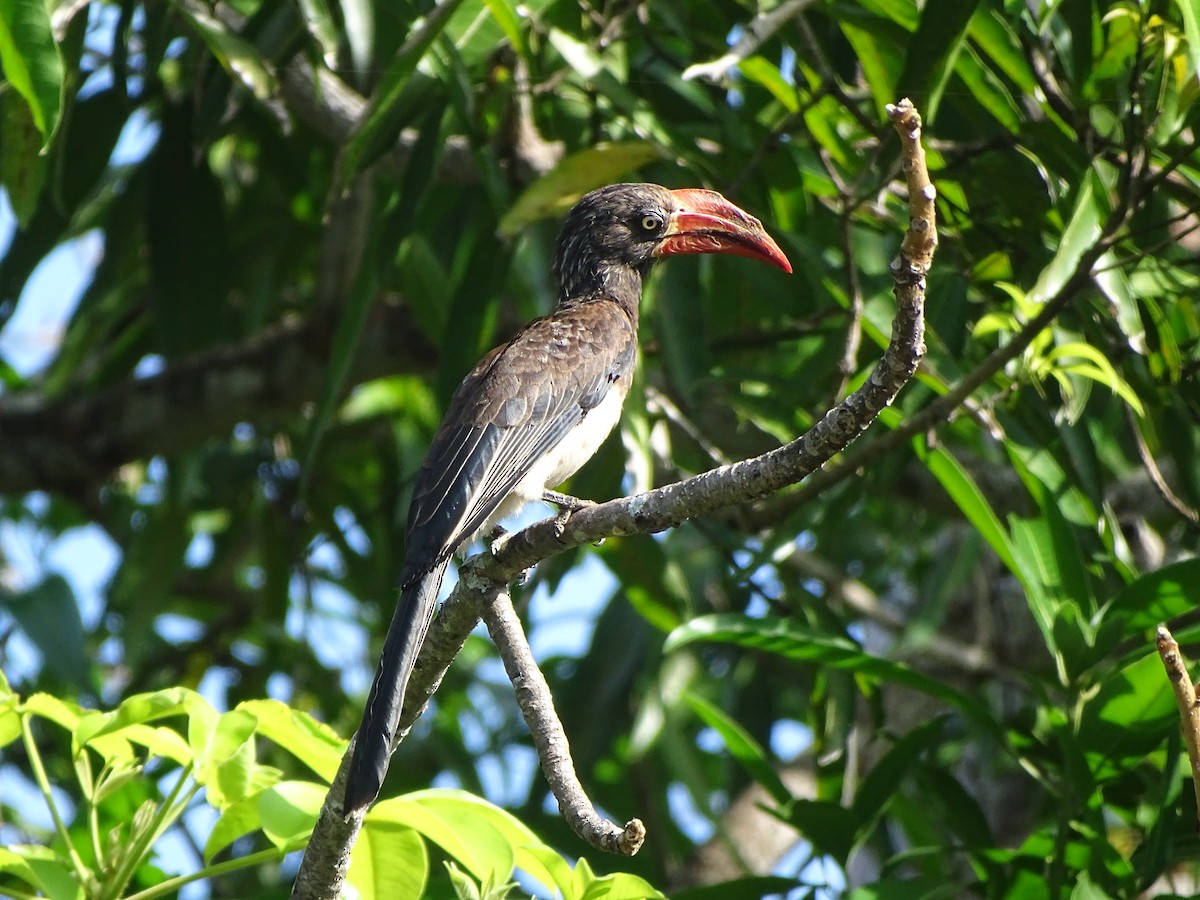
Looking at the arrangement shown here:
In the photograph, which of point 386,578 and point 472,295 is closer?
point 472,295

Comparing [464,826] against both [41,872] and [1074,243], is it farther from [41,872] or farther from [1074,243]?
[1074,243]

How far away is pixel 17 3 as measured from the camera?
2.76m

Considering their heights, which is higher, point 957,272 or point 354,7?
point 354,7

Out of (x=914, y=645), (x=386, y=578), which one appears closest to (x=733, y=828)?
(x=914, y=645)

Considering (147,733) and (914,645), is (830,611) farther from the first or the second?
(147,733)

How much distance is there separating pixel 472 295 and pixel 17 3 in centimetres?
139

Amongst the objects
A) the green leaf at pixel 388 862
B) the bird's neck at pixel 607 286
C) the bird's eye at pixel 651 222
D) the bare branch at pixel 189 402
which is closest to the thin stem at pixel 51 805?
the green leaf at pixel 388 862

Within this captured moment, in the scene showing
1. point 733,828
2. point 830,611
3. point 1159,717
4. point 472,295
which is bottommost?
point 733,828

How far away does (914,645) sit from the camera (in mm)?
4727

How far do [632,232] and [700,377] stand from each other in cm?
48

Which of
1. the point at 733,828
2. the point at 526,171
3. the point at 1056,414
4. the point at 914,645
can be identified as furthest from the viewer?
the point at 733,828

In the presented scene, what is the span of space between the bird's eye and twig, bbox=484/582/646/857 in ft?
4.95

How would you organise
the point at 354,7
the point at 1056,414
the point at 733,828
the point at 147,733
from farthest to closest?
1. the point at 733,828
2. the point at 1056,414
3. the point at 354,7
4. the point at 147,733

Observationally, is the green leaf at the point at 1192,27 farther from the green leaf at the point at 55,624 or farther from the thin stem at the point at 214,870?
the green leaf at the point at 55,624
